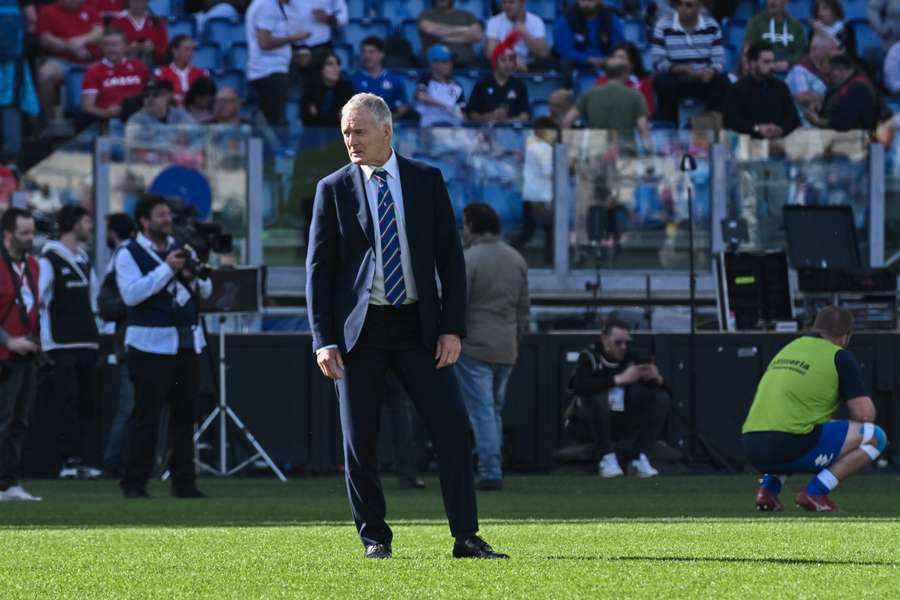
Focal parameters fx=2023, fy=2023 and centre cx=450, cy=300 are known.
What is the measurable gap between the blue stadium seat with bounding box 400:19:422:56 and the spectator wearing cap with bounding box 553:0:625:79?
1.58m

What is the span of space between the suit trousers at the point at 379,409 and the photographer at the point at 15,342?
6.20m

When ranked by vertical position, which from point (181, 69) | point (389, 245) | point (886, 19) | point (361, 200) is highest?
point (886, 19)

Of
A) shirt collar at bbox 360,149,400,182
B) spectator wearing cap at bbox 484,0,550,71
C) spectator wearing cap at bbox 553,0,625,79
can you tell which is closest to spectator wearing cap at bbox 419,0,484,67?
spectator wearing cap at bbox 484,0,550,71

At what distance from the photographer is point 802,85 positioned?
22000 millimetres

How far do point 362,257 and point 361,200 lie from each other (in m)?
0.24

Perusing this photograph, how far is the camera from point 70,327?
16766mm

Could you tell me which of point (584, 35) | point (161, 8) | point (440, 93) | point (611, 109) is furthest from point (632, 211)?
point (161, 8)

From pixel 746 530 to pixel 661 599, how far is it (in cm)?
362

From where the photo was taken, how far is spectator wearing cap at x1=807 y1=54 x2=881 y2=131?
20.4m

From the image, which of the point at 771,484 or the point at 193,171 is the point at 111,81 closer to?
the point at 193,171

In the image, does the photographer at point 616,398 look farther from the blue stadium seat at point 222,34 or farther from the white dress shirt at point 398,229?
the white dress shirt at point 398,229

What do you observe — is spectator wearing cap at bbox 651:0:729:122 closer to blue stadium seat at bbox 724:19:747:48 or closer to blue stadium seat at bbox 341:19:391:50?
blue stadium seat at bbox 724:19:747:48

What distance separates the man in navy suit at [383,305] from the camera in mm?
8047

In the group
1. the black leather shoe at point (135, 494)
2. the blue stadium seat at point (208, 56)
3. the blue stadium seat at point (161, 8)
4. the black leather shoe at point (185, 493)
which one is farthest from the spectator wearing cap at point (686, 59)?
the black leather shoe at point (135, 494)
